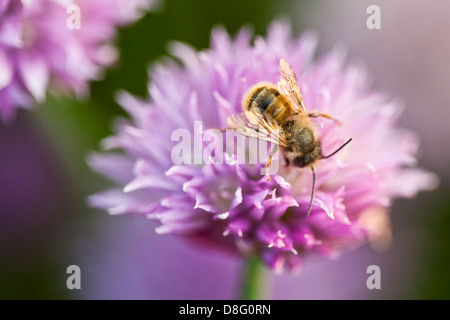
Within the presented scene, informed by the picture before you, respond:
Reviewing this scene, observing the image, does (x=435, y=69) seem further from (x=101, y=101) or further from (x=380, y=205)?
(x=101, y=101)

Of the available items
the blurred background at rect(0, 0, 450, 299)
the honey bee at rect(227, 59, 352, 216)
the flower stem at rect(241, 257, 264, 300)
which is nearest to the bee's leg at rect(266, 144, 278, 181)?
the honey bee at rect(227, 59, 352, 216)

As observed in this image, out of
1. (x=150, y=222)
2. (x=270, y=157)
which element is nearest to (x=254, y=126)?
(x=270, y=157)

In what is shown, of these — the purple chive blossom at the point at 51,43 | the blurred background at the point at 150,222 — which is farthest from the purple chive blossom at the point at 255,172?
the blurred background at the point at 150,222

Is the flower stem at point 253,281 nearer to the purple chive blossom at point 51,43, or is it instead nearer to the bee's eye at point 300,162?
the bee's eye at point 300,162

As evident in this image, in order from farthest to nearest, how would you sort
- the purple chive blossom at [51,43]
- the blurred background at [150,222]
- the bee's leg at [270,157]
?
the blurred background at [150,222], the purple chive blossom at [51,43], the bee's leg at [270,157]

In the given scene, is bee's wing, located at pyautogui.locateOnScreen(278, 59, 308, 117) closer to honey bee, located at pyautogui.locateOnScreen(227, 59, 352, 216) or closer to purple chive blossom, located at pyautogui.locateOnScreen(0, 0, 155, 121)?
honey bee, located at pyautogui.locateOnScreen(227, 59, 352, 216)

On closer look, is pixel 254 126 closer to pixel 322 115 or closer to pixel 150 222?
pixel 322 115
